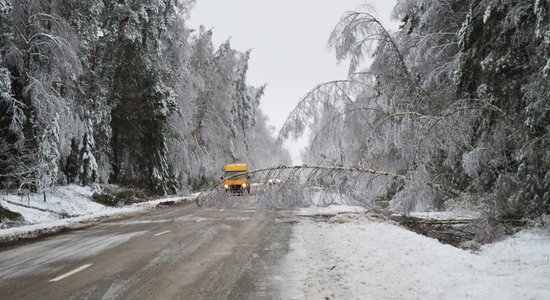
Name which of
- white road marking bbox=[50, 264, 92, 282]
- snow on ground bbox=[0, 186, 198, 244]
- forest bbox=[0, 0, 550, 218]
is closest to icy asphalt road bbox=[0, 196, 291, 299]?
white road marking bbox=[50, 264, 92, 282]

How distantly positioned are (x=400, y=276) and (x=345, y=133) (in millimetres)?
4151

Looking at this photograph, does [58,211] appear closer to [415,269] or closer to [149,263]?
[149,263]

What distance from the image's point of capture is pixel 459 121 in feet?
30.3

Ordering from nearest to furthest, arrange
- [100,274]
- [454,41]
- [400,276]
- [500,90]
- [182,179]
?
1. [400,276]
2. [100,274]
3. [500,90]
4. [454,41]
5. [182,179]

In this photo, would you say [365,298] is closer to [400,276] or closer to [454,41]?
[400,276]

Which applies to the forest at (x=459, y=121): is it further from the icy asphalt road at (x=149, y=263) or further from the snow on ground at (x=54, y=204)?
the snow on ground at (x=54, y=204)

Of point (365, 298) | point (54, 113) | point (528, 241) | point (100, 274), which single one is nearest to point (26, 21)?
point (54, 113)

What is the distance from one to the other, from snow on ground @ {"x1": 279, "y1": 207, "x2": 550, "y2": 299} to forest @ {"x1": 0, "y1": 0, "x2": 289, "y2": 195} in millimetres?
3581

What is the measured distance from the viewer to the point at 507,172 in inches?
374

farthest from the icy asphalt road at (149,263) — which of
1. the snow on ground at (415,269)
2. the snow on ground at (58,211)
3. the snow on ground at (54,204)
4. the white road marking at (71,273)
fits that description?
the snow on ground at (54,204)

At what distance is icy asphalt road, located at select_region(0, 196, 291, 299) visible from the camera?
6.58 meters

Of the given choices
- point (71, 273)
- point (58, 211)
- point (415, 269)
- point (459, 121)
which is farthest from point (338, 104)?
point (58, 211)

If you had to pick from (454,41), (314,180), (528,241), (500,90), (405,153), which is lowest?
(528,241)

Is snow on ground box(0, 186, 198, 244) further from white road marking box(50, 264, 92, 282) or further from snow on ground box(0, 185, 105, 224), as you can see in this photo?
white road marking box(50, 264, 92, 282)
